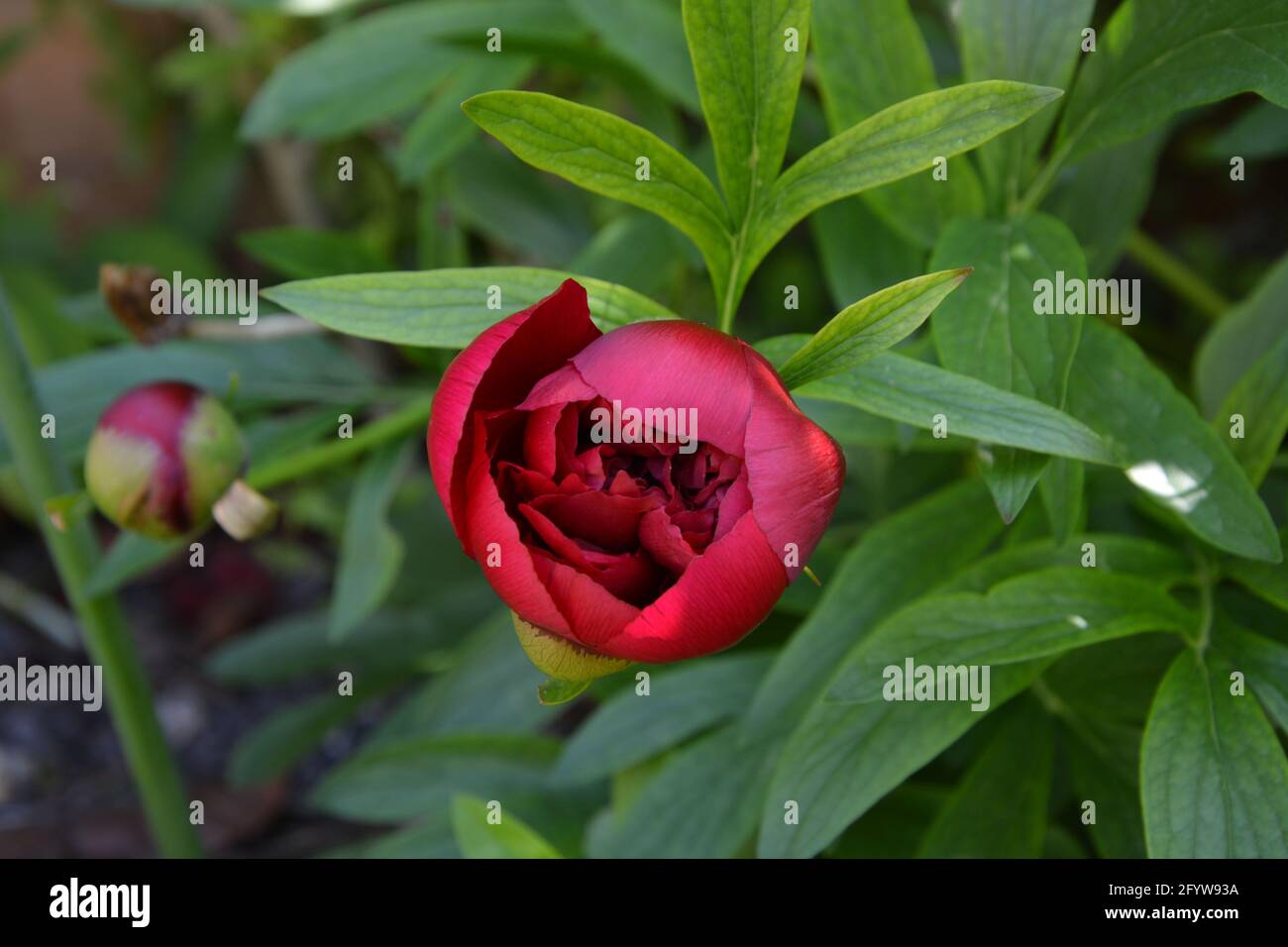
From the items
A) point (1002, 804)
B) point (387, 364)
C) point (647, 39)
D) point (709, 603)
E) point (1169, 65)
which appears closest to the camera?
point (709, 603)

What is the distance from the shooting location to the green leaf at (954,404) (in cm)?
51

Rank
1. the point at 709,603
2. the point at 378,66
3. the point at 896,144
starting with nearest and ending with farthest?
the point at 709,603 < the point at 896,144 < the point at 378,66

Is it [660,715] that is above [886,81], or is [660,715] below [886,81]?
below

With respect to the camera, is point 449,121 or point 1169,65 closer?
point 1169,65

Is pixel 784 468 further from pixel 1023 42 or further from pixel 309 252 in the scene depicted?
pixel 309 252

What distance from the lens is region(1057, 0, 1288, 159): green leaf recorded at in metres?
0.61

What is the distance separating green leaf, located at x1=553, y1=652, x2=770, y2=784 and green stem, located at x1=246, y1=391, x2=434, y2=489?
0.24 meters

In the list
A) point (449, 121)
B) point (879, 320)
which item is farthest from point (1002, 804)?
point (449, 121)

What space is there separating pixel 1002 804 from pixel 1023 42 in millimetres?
455

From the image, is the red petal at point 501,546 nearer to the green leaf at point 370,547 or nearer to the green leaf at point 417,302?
the green leaf at point 417,302

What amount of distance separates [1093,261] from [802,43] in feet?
1.45

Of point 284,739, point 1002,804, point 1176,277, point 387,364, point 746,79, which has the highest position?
point 387,364

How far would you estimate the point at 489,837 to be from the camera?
0.74 metres
